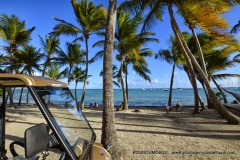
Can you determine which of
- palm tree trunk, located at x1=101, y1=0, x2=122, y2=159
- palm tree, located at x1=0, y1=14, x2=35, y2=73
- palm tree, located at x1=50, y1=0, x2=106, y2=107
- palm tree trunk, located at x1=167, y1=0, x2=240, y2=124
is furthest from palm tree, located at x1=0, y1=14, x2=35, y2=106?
palm tree trunk, located at x1=101, y1=0, x2=122, y2=159

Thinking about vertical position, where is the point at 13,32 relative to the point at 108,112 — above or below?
above

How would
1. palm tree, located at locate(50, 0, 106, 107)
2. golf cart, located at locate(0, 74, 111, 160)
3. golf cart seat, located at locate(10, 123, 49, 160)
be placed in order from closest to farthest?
golf cart seat, located at locate(10, 123, 49, 160)
golf cart, located at locate(0, 74, 111, 160)
palm tree, located at locate(50, 0, 106, 107)

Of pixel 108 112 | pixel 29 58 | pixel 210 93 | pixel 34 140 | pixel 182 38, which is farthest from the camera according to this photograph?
pixel 29 58

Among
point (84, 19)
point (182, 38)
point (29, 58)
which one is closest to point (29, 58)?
point (29, 58)

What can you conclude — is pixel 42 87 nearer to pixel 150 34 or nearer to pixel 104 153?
pixel 104 153

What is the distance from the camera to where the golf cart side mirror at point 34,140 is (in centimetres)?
181

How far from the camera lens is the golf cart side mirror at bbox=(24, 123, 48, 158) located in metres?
1.81

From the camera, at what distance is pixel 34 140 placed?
1921 millimetres

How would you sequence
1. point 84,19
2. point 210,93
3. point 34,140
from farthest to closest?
1. point 84,19
2. point 210,93
3. point 34,140

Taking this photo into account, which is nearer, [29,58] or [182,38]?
[182,38]

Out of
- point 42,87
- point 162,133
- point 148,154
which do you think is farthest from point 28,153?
point 162,133

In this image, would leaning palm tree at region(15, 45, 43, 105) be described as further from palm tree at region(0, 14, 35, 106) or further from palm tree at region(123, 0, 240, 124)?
palm tree at region(123, 0, 240, 124)

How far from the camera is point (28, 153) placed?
70.4 inches

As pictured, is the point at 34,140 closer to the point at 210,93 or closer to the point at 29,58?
the point at 210,93
